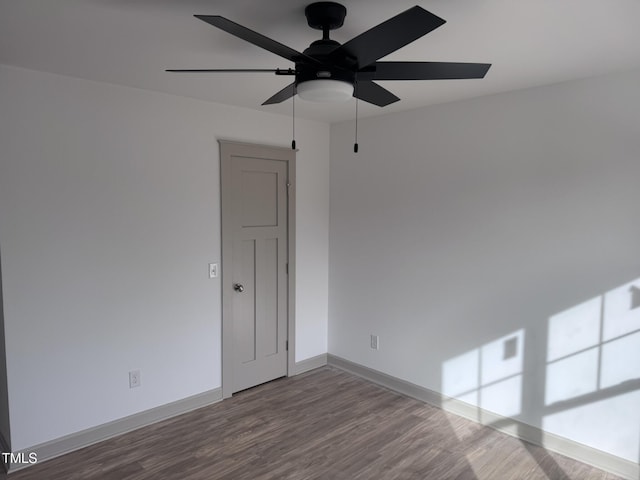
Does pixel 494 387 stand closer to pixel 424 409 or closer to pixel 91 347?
pixel 424 409

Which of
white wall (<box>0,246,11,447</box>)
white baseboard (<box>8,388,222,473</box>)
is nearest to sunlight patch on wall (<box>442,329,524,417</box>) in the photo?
white baseboard (<box>8,388,222,473</box>)

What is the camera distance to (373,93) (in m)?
2.07

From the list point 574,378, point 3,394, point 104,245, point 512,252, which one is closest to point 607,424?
point 574,378

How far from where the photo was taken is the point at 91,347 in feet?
9.81

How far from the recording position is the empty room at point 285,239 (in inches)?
85.3

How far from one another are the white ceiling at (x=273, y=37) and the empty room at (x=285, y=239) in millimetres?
16

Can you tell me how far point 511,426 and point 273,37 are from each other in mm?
3080

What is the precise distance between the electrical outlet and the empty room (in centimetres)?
2

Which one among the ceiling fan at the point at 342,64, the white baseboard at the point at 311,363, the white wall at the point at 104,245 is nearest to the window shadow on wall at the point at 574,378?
the white baseboard at the point at 311,363

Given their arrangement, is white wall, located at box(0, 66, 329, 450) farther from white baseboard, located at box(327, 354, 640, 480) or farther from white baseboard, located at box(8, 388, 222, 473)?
white baseboard, located at box(327, 354, 640, 480)

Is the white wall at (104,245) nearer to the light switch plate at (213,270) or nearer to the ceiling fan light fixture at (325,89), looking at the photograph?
the light switch plate at (213,270)

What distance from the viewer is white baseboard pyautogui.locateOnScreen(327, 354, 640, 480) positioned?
271cm

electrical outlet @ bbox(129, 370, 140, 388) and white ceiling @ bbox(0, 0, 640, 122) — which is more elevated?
white ceiling @ bbox(0, 0, 640, 122)

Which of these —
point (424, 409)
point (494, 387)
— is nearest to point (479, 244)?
point (494, 387)
